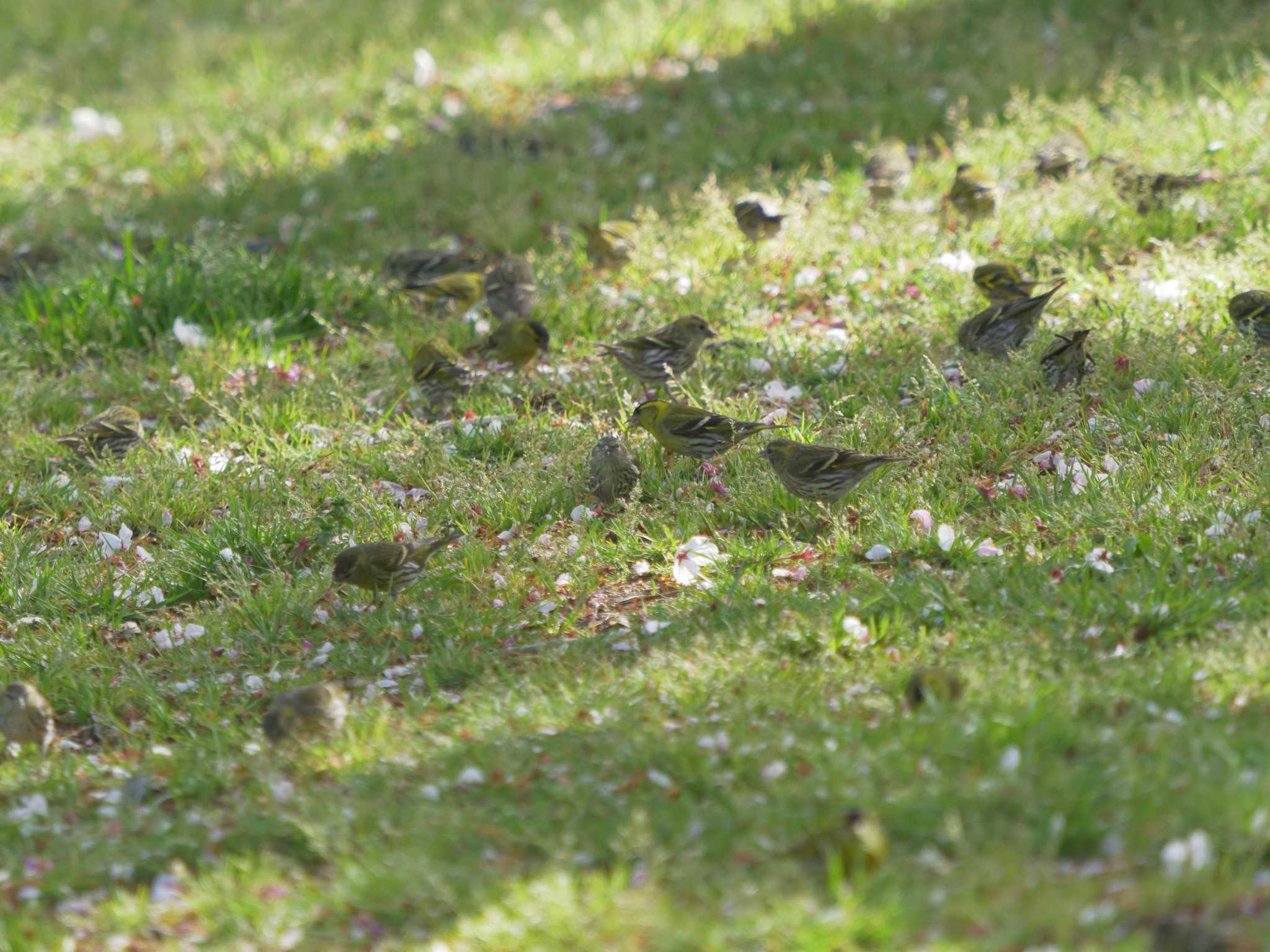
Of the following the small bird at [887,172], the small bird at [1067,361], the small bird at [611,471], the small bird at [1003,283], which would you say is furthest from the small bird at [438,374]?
the small bird at [887,172]

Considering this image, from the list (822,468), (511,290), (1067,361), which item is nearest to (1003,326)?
(1067,361)

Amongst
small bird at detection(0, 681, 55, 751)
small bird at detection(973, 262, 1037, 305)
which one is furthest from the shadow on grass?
small bird at detection(0, 681, 55, 751)

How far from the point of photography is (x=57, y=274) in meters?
10.1

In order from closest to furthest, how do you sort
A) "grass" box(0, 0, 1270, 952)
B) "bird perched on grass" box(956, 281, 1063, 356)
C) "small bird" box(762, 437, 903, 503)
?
"grass" box(0, 0, 1270, 952) < "small bird" box(762, 437, 903, 503) < "bird perched on grass" box(956, 281, 1063, 356)

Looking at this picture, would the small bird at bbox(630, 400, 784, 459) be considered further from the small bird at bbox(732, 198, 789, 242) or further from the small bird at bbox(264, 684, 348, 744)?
the small bird at bbox(732, 198, 789, 242)

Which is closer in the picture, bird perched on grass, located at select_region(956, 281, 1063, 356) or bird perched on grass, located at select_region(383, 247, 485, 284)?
bird perched on grass, located at select_region(956, 281, 1063, 356)

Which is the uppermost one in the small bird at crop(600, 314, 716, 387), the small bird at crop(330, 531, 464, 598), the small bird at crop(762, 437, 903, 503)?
the small bird at crop(600, 314, 716, 387)

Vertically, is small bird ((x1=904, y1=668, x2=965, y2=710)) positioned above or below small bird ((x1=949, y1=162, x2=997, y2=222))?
below

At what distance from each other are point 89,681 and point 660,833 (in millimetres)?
2949

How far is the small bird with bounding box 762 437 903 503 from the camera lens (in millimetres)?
5902

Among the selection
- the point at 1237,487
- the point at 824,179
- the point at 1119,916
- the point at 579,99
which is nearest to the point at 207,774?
the point at 1119,916

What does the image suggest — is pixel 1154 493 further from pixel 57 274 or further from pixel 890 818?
pixel 57 274

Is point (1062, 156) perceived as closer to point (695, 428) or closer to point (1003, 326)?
point (1003, 326)

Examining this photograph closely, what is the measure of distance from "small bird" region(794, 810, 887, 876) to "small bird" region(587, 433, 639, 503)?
301 cm
